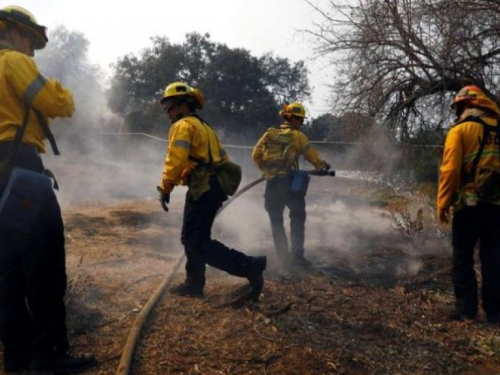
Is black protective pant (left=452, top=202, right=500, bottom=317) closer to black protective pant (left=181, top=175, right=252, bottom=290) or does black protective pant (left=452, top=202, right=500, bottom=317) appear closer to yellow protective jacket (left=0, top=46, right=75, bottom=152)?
black protective pant (left=181, top=175, right=252, bottom=290)

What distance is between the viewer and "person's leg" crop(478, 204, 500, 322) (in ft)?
13.4

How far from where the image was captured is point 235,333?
3.55 m

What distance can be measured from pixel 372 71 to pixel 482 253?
5736mm

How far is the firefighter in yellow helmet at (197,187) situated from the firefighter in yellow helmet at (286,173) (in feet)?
5.26

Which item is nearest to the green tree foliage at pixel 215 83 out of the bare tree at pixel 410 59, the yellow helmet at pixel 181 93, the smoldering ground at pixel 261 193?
the smoldering ground at pixel 261 193

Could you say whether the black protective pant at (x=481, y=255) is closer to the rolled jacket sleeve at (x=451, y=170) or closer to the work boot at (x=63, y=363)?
the rolled jacket sleeve at (x=451, y=170)

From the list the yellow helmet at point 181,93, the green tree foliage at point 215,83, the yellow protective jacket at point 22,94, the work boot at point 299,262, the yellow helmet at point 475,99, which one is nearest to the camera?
the yellow protective jacket at point 22,94

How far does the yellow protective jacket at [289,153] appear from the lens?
597 centimetres

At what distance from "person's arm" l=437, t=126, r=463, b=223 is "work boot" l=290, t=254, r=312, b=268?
6.75 ft

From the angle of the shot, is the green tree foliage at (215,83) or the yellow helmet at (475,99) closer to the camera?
the yellow helmet at (475,99)

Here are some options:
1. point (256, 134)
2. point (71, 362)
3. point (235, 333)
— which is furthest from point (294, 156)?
point (256, 134)

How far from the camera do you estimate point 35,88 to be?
287 cm

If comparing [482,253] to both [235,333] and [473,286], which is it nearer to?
[473,286]

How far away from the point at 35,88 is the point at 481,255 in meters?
3.83
